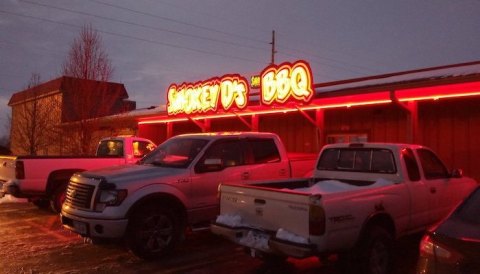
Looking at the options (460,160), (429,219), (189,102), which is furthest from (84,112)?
(429,219)

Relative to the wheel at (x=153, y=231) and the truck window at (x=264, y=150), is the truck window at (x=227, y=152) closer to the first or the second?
the truck window at (x=264, y=150)

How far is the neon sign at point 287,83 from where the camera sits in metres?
12.5

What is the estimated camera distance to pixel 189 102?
1705 centimetres

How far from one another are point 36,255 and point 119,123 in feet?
53.6

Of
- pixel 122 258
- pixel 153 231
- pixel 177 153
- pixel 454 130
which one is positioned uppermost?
pixel 454 130

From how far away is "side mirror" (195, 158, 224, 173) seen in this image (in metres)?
7.84

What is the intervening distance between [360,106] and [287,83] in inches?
108

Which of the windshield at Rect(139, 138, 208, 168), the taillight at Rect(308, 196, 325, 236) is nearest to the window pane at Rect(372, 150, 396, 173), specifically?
the taillight at Rect(308, 196, 325, 236)

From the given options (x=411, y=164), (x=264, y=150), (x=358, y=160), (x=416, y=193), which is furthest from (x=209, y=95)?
(x=416, y=193)

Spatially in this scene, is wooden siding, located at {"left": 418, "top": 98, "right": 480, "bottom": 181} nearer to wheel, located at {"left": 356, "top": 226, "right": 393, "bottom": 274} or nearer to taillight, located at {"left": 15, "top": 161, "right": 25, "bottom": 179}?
wheel, located at {"left": 356, "top": 226, "right": 393, "bottom": 274}

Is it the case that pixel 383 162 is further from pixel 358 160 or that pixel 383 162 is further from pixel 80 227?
pixel 80 227

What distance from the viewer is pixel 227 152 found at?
853 centimetres

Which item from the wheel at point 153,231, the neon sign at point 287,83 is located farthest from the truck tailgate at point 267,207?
the neon sign at point 287,83

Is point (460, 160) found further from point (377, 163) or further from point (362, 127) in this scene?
point (377, 163)
